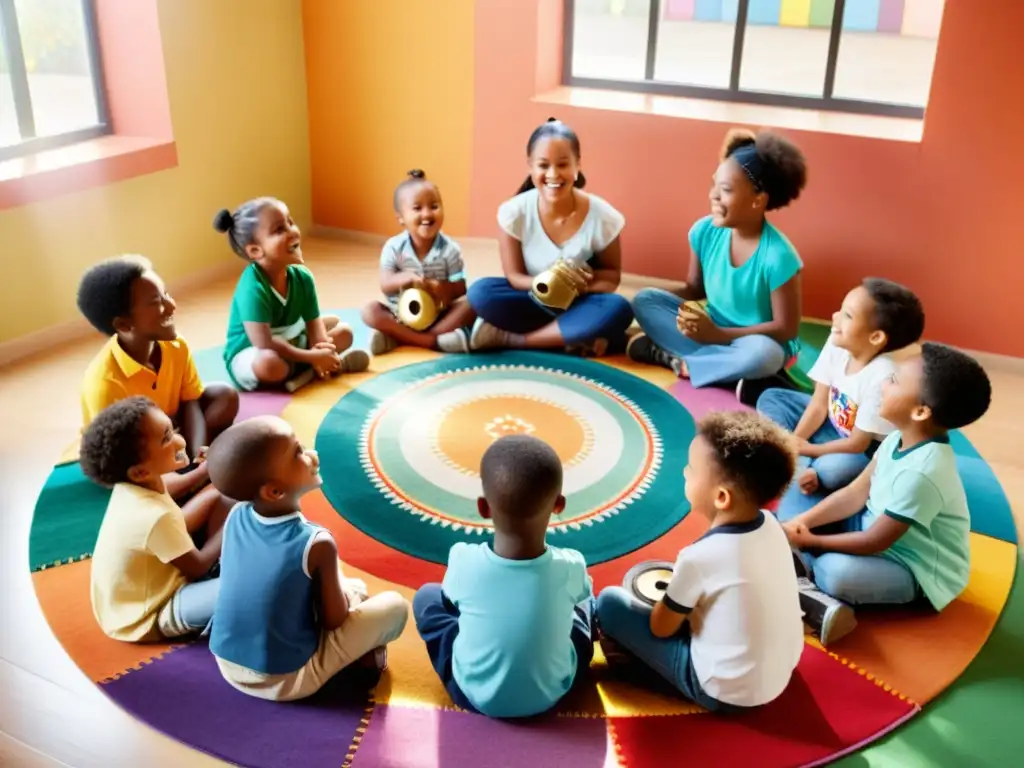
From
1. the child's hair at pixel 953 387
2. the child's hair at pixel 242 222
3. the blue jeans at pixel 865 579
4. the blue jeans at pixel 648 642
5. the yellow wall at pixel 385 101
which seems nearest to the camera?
the blue jeans at pixel 648 642

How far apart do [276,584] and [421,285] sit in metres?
1.93

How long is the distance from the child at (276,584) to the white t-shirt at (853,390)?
1.40 meters

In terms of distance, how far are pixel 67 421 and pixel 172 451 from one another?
1.27 metres

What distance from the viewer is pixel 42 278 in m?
3.56

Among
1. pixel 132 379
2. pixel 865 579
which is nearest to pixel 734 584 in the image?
pixel 865 579

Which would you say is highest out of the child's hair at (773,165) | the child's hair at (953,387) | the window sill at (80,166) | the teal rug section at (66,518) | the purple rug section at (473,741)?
the child's hair at (773,165)

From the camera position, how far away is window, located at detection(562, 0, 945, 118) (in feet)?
13.3

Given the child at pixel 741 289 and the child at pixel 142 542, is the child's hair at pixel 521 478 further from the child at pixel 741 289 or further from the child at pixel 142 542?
the child at pixel 741 289

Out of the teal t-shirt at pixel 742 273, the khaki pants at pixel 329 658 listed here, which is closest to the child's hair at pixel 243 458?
the khaki pants at pixel 329 658

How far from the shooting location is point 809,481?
8.49 feet

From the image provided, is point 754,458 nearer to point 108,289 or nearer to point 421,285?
point 108,289

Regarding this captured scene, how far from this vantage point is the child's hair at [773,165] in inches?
127

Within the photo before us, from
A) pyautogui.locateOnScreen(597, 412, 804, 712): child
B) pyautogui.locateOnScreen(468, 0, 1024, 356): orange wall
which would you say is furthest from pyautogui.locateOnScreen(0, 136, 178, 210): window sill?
pyautogui.locateOnScreen(597, 412, 804, 712): child

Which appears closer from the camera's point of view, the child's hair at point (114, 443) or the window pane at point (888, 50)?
the child's hair at point (114, 443)
